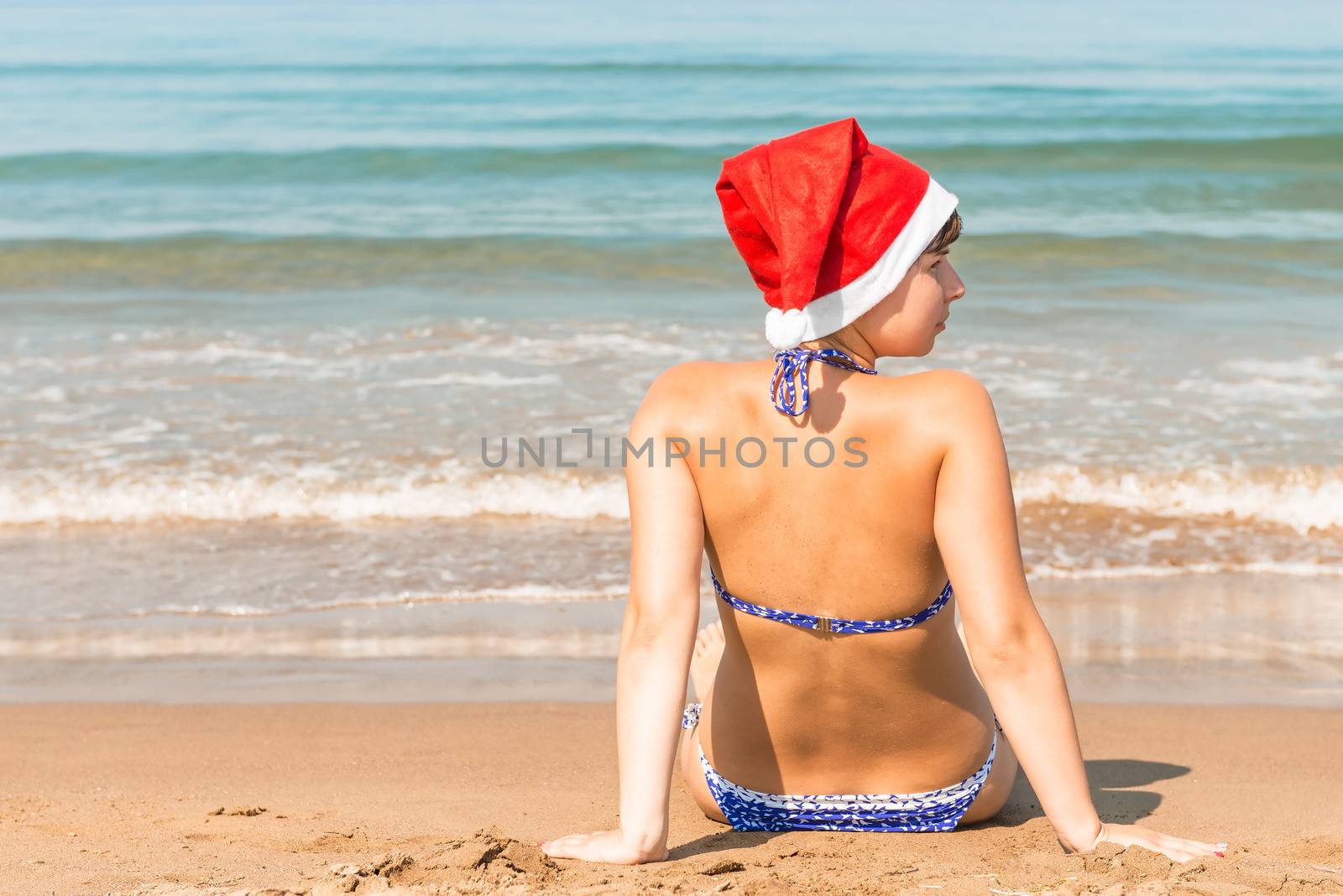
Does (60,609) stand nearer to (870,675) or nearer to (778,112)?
(870,675)

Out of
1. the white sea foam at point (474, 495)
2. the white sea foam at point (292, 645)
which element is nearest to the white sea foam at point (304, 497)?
the white sea foam at point (474, 495)

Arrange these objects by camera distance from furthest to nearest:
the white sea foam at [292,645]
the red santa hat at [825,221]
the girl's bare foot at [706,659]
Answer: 1. the white sea foam at [292,645]
2. the girl's bare foot at [706,659]
3. the red santa hat at [825,221]

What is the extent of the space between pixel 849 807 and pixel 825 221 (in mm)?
1233

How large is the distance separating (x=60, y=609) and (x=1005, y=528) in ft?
12.1

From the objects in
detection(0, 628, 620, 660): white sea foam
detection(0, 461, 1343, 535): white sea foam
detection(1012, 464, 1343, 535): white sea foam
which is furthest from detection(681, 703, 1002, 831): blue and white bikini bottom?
detection(1012, 464, 1343, 535): white sea foam

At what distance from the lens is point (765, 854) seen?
8.63ft

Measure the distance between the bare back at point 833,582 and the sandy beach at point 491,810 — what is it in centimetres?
21

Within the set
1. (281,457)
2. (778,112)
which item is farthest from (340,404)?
(778,112)

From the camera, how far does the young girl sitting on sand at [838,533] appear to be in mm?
2146

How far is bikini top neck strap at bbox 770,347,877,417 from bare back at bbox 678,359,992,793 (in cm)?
2

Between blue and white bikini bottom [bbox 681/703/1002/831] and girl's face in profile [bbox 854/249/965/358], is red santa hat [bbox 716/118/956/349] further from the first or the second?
blue and white bikini bottom [bbox 681/703/1002/831]

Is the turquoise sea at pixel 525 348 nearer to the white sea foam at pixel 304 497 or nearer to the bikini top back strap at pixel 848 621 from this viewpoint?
the white sea foam at pixel 304 497

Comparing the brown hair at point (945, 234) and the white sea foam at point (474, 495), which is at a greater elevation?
the brown hair at point (945, 234)

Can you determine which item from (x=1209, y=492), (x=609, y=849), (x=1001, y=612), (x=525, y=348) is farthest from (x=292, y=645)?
(x=525, y=348)
